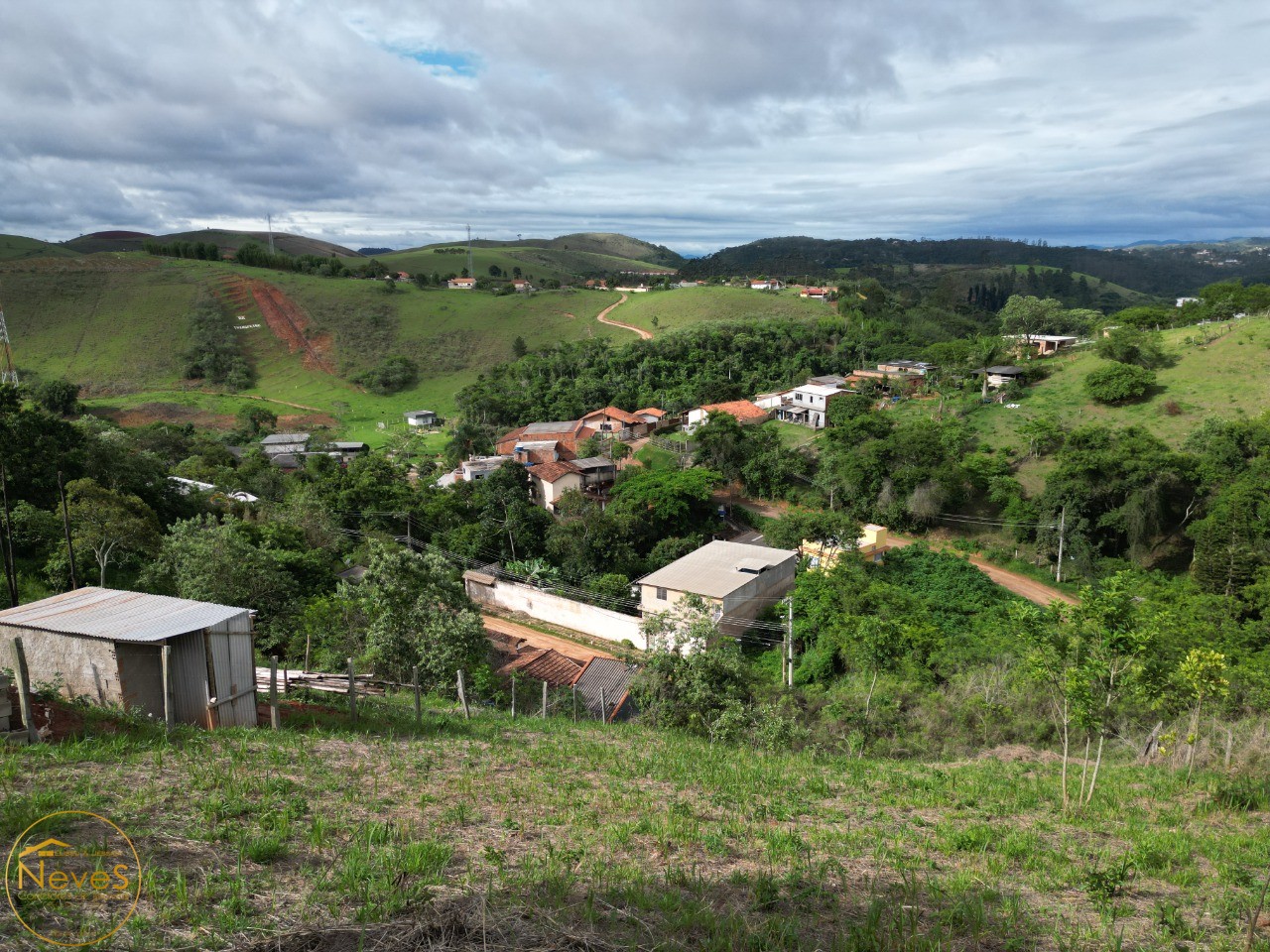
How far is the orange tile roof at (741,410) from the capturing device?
154 feet

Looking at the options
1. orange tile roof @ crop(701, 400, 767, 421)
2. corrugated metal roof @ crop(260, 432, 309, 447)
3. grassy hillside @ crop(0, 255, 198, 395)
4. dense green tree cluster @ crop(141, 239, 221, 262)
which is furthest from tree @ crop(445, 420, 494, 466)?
dense green tree cluster @ crop(141, 239, 221, 262)

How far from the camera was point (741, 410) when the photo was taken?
48.1 metres

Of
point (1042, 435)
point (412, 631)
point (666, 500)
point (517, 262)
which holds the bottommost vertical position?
point (666, 500)

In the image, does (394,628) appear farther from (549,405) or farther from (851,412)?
(549,405)

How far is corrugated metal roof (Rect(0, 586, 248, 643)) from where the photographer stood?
823 cm

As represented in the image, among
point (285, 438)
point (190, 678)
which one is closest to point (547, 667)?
point (190, 678)

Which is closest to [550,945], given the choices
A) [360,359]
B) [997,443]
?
[997,443]

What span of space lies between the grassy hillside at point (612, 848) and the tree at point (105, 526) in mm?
12508

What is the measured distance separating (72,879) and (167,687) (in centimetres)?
380

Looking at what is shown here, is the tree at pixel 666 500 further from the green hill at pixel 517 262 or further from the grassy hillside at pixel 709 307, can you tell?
the green hill at pixel 517 262

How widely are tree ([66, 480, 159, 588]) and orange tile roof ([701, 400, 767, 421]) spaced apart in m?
33.0

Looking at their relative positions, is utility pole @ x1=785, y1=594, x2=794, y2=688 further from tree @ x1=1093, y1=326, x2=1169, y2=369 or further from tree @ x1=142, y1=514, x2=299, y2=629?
tree @ x1=1093, y1=326, x2=1169, y2=369

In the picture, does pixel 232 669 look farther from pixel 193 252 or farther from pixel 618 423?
pixel 193 252

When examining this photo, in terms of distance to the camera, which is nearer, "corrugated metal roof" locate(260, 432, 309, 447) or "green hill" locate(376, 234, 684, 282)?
"corrugated metal roof" locate(260, 432, 309, 447)
